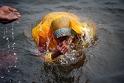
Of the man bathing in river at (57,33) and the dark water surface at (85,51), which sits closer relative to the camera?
the man bathing in river at (57,33)

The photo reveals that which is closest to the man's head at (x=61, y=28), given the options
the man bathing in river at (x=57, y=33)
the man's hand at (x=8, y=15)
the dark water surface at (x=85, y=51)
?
the man bathing in river at (x=57, y=33)

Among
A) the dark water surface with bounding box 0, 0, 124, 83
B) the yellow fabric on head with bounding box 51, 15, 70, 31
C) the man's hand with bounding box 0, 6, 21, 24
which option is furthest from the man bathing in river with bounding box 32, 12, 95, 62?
the man's hand with bounding box 0, 6, 21, 24

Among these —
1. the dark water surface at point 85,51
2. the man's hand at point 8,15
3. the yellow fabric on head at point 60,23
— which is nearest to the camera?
the man's hand at point 8,15

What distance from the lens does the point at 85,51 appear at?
5.66 metres

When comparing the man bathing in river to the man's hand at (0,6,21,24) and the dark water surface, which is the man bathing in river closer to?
the dark water surface

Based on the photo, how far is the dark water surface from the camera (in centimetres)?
498

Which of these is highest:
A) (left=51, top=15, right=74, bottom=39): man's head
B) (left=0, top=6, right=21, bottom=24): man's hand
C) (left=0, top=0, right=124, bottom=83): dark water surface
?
(left=0, top=6, right=21, bottom=24): man's hand

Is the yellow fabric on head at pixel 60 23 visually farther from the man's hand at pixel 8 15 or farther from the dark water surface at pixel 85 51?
the dark water surface at pixel 85 51

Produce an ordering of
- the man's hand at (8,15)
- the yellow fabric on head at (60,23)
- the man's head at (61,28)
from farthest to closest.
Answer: the yellow fabric on head at (60,23), the man's head at (61,28), the man's hand at (8,15)

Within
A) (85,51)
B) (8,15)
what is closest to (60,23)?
(8,15)

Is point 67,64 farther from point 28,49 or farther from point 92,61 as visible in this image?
point 28,49

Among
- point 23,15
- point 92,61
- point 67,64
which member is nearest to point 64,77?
point 67,64

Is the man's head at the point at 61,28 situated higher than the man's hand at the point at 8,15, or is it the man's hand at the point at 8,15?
the man's hand at the point at 8,15

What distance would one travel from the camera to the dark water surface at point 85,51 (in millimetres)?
4977
